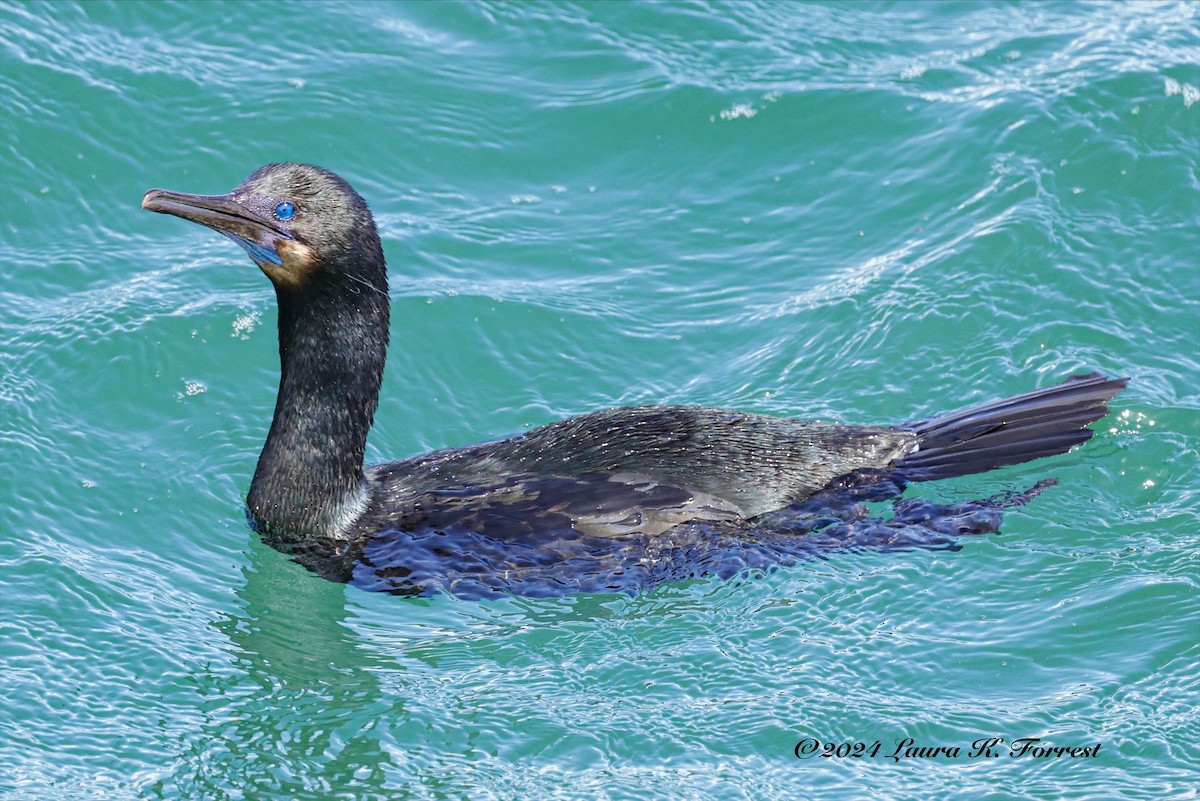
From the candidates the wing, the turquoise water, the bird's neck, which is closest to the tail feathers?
the turquoise water

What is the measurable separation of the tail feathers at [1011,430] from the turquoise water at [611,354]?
0.58ft

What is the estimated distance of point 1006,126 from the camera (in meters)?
10.4

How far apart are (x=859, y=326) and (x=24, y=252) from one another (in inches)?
194

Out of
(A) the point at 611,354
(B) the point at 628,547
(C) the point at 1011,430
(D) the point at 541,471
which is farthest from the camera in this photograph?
(A) the point at 611,354

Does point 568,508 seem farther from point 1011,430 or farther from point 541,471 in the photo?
point 1011,430

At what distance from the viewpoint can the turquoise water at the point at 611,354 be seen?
256 inches

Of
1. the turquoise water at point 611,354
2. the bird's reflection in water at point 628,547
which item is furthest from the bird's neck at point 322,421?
the turquoise water at point 611,354

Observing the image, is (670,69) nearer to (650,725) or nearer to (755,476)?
(755,476)

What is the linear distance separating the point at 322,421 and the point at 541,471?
1.05 metres

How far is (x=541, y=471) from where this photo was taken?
754cm

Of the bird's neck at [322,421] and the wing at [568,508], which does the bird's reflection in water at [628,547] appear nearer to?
the wing at [568,508]

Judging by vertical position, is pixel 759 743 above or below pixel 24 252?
below

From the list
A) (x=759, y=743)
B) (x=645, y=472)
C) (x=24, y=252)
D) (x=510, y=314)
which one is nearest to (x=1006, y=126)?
(x=510, y=314)

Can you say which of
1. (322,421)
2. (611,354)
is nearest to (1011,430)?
(611,354)
